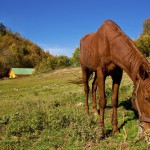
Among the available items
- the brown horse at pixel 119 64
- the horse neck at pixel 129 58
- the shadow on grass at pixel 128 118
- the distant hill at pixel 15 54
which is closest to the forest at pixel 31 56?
the distant hill at pixel 15 54

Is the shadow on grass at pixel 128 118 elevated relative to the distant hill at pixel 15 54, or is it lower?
lower

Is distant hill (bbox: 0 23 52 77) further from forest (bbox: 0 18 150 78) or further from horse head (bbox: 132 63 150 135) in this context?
horse head (bbox: 132 63 150 135)

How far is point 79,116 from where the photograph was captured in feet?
22.6

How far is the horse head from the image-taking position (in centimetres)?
523

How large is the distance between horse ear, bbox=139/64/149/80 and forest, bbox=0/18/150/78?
177 feet

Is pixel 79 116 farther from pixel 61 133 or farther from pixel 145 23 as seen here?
pixel 145 23

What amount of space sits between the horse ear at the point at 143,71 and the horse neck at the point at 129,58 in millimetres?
248

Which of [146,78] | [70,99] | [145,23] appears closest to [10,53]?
[145,23]

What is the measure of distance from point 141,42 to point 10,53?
58892mm

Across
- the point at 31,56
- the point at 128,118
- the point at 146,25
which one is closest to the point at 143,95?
the point at 128,118

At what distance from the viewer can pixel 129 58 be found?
238 inches

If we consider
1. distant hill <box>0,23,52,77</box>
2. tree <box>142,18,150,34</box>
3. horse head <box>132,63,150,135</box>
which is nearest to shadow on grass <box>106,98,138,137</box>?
horse head <box>132,63,150,135</box>

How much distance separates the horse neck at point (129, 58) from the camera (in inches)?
223

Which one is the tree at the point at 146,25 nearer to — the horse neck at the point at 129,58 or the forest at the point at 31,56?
the forest at the point at 31,56
